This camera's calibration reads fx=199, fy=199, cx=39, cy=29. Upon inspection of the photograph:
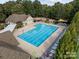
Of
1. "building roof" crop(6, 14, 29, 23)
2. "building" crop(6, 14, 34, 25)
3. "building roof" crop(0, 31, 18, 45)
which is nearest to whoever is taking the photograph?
"building roof" crop(0, 31, 18, 45)

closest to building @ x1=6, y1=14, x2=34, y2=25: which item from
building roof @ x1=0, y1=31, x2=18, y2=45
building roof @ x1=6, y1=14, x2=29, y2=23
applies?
building roof @ x1=6, y1=14, x2=29, y2=23

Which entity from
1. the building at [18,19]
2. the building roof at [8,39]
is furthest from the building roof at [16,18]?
the building roof at [8,39]

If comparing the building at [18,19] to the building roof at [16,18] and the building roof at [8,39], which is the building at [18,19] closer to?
the building roof at [16,18]

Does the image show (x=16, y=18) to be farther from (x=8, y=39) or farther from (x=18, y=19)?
(x=8, y=39)

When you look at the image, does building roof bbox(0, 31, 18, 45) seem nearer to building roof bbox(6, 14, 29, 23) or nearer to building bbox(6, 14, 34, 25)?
building bbox(6, 14, 34, 25)

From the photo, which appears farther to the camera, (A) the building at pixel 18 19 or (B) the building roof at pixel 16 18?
(B) the building roof at pixel 16 18

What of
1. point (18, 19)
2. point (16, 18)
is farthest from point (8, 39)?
point (16, 18)

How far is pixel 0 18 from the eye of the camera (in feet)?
153

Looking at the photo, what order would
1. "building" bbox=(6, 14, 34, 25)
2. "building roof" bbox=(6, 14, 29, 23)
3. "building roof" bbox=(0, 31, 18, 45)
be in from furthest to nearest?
"building roof" bbox=(6, 14, 29, 23), "building" bbox=(6, 14, 34, 25), "building roof" bbox=(0, 31, 18, 45)

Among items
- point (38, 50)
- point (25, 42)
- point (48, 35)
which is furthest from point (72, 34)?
point (48, 35)

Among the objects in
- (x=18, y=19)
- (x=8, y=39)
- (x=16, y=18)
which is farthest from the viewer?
(x=16, y=18)

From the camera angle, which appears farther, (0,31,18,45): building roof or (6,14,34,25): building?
(6,14,34,25): building

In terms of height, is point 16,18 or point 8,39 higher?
point 16,18

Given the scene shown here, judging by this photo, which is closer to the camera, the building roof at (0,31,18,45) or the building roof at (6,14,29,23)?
the building roof at (0,31,18,45)
